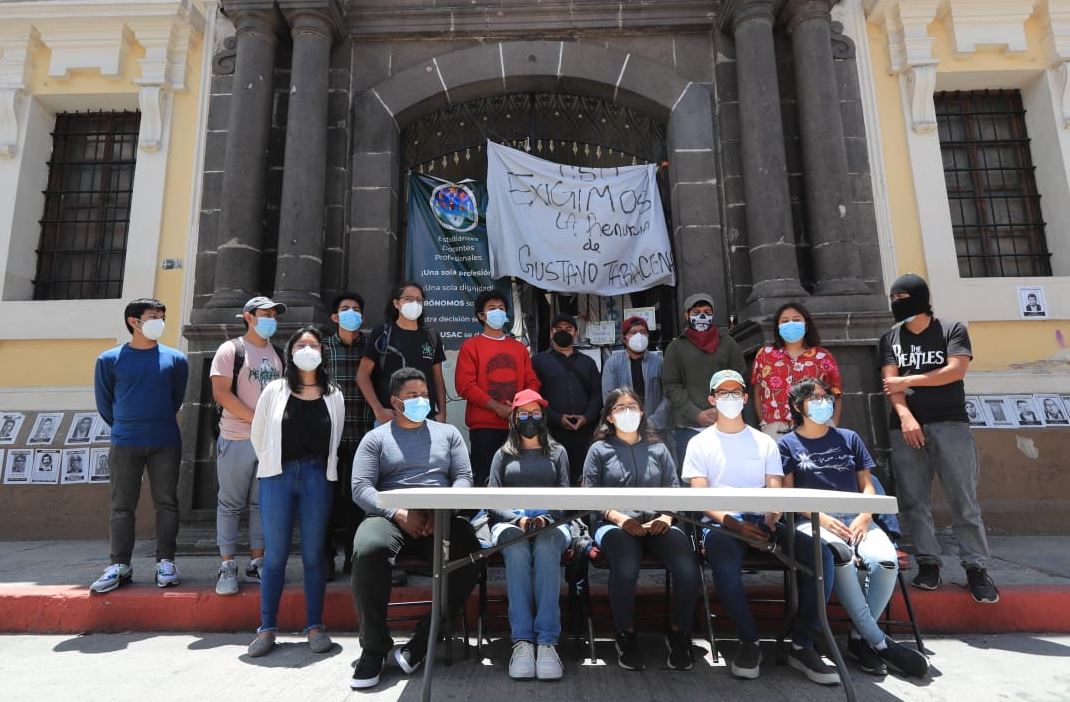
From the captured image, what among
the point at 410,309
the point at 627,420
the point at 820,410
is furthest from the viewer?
the point at 410,309

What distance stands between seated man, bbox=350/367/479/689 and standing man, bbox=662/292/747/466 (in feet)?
5.85

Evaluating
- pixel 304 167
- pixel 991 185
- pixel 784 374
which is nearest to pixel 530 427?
pixel 784 374

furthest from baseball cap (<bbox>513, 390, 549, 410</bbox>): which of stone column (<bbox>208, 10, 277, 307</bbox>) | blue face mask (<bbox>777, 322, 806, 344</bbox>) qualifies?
stone column (<bbox>208, 10, 277, 307</bbox>)

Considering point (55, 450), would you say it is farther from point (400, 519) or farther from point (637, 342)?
point (637, 342)

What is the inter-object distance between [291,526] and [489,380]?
69.6 inches

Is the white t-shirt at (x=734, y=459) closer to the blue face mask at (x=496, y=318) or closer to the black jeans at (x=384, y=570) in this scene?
the black jeans at (x=384, y=570)

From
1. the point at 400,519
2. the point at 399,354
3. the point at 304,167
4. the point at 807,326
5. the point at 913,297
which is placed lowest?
the point at 400,519

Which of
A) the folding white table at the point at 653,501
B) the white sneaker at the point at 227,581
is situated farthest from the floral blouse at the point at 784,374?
the white sneaker at the point at 227,581

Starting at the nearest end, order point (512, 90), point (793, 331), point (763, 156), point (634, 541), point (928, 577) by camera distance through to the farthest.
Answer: point (634, 541)
point (928, 577)
point (793, 331)
point (763, 156)
point (512, 90)

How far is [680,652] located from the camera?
3314 mm

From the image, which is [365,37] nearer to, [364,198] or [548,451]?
[364,198]

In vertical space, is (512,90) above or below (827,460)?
above

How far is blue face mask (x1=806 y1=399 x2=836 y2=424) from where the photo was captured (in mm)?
3719

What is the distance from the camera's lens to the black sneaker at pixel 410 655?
3.27 meters
